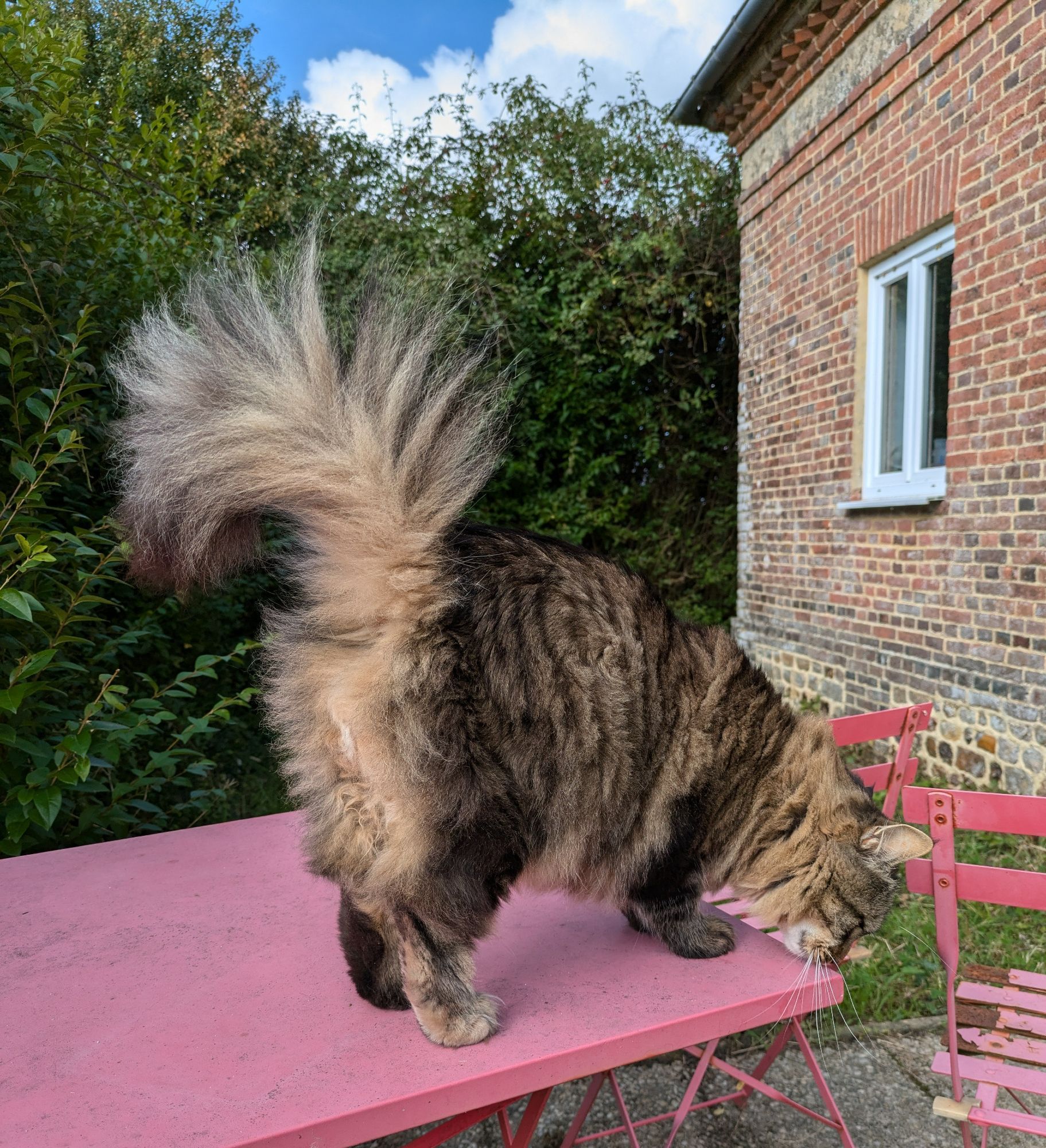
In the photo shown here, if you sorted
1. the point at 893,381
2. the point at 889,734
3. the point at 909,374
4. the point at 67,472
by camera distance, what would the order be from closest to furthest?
the point at 889,734 → the point at 67,472 → the point at 909,374 → the point at 893,381

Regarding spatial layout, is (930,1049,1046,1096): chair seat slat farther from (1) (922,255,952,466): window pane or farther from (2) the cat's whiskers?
(1) (922,255,952,466): window pane

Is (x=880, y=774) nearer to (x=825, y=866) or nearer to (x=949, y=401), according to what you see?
(x=825, y=866)

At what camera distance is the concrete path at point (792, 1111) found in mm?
2424

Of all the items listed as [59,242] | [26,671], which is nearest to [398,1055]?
[26,671]

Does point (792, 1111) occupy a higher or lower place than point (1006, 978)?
lower

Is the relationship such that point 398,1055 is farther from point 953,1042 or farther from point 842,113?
Result: point 842,113

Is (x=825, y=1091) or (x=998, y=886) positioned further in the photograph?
(x=825, y=1091)

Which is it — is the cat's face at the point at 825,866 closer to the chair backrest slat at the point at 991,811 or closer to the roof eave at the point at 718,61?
the chair backrest slat at the point at 991,811

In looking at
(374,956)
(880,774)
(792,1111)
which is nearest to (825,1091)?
(792,1111)

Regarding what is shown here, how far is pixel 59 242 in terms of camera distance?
119 inches

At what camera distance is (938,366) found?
Answer: 204 inches

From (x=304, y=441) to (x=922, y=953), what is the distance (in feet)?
10.8

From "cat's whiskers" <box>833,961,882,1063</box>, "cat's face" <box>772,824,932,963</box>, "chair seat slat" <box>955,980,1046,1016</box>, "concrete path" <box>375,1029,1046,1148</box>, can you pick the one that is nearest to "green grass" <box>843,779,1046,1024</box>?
"cat's whiskers" <box>833,961,882,1063</box>

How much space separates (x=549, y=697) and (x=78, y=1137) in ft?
3.69
